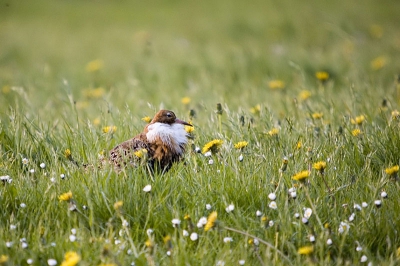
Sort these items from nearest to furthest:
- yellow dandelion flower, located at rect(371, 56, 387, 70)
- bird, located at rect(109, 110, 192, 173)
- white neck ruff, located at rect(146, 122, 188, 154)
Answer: bird, located at rect(109, 110, 192, 173) → white neck ruff, located at rect(146, 122, 188, 154) → yellow dandelion flower, located at rect(371, 56, 387, 70)

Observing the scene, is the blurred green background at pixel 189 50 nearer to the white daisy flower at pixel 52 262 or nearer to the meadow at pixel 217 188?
the meadow at pixel 217 188

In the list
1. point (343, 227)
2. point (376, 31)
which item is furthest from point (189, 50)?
point (343, 227)

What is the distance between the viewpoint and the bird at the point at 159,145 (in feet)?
12.2

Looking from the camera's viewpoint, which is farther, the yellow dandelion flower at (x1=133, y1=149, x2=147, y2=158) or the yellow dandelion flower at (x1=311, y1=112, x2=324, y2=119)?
the yellow dandelion flower at (x1=311, y1=112, x2=324, y2=119)

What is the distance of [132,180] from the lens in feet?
11.3

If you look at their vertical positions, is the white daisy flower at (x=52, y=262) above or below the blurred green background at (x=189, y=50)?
above

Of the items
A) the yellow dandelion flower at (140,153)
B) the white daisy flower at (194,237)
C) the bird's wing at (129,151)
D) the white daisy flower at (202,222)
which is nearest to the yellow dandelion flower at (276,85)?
the bird's wing at (129,151)

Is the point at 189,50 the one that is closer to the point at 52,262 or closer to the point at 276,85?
the point at 276,85

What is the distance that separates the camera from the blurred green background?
22.8 feet

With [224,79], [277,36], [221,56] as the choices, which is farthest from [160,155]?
[277,36]

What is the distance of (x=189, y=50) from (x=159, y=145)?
18.9 ft

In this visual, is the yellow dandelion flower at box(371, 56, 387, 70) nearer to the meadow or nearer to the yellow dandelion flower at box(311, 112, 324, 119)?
the meadow

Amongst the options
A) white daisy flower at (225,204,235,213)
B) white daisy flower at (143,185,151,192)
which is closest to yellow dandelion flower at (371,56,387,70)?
white daisy flower at (225,204,235,213)

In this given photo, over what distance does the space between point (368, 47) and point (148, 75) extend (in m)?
3.85
